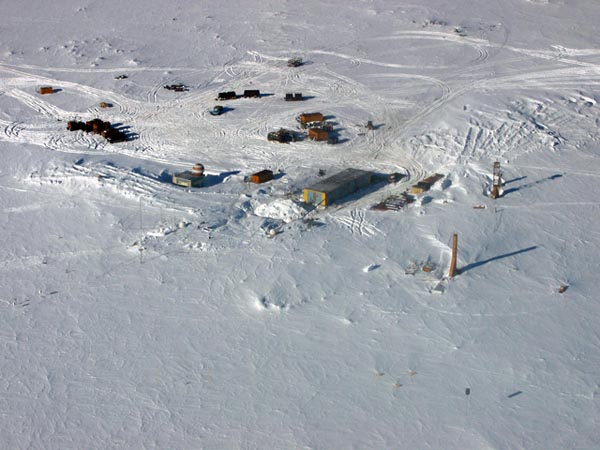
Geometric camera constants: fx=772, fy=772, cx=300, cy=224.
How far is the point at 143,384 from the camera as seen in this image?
1978cm

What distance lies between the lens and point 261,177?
28.7m

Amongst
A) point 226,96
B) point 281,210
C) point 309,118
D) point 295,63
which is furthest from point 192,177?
point 295,63

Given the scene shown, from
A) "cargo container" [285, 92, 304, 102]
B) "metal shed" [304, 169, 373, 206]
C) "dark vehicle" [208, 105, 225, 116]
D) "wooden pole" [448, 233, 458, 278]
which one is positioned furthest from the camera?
"cargo container" [285, 92, 304, 102]

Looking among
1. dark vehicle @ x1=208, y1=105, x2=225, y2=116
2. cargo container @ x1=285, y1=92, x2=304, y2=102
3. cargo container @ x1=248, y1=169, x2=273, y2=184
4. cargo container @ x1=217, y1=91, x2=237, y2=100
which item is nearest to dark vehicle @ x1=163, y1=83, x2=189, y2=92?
cargo container @ x1=217, y1=91, x2=237, y2=100

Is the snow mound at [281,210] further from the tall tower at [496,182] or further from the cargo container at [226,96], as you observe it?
the cargo container at [226,96]

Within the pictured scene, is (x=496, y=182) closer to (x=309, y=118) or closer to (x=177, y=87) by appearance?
(x=309, y=118)

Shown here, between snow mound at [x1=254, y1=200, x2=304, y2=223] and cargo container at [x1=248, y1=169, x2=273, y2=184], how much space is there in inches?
75.9

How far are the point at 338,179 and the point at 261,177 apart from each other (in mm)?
2931

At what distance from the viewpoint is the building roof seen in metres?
27.1

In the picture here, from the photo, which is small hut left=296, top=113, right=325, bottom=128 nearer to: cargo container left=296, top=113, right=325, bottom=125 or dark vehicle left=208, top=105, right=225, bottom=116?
cargo container left=296, top=113, right=325, bottom=125

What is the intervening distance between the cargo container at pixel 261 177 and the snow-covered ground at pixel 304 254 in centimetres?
38

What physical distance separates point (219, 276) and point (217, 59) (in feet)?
68.8

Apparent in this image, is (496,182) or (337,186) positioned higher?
(496,182)

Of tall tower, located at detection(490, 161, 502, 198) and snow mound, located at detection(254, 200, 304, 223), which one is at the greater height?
tall tower, located at detection(490, 161, 502, 198)
